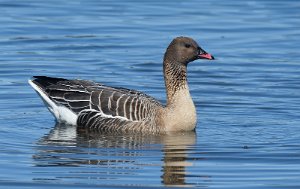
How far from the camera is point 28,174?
15242mm

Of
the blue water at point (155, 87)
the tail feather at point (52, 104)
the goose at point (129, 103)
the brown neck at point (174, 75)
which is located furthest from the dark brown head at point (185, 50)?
the tail feather at point (52, 104)

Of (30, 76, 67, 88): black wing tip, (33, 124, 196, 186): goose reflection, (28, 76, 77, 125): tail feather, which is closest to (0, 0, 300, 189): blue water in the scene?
(33, 124, 196, 186): goose reflection

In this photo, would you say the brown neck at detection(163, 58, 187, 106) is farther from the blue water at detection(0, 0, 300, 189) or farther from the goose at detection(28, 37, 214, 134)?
the blue water at detection(0, 0, 300, 189)

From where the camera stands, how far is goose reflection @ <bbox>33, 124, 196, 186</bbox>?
15.8 meters

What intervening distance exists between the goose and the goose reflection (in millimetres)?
235

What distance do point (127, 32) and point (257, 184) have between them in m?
14.9

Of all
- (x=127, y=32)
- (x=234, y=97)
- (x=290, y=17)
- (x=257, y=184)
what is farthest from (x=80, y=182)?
(x=290, y=17)

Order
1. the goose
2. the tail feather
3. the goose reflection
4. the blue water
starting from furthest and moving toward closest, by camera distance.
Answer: the tail feather
the goose
the goose reflection
the blue water

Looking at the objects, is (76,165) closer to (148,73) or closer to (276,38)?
(148,73)

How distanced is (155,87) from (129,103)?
392 cm

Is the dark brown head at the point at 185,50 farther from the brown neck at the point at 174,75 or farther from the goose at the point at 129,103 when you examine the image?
the brown neck at the point at 174,75

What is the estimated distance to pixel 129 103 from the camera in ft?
62.5

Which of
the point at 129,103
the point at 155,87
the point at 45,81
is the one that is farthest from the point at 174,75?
the point at 155,87

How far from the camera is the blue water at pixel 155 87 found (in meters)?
15.6
